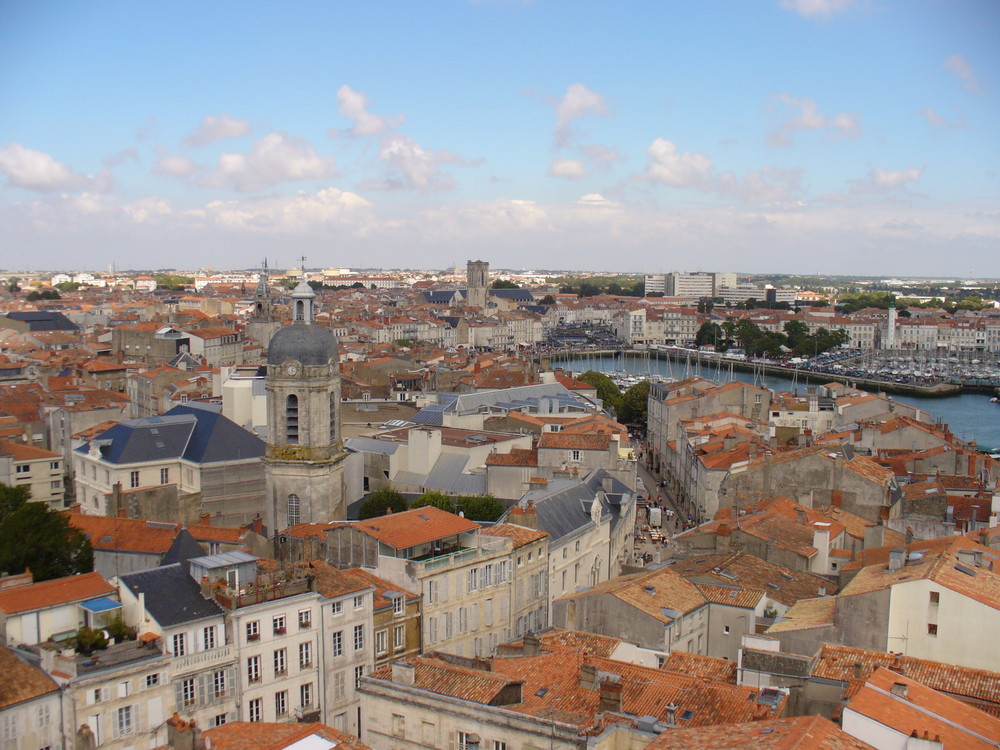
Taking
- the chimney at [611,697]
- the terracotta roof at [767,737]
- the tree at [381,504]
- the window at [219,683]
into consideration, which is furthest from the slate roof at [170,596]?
the tree at [381,504]

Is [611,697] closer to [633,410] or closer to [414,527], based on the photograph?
[414,527]

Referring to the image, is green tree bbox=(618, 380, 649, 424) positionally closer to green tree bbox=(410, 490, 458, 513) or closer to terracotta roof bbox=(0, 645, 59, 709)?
green tree bbox=(410, 490, 458, 513)

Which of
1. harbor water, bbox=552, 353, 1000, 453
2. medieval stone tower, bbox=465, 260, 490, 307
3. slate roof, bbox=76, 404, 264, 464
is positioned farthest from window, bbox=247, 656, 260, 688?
medieval stone tower, bbox=465, 260, 490, 307

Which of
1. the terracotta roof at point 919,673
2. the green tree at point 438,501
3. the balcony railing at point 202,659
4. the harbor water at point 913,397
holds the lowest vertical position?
the harbor water at point 913,397

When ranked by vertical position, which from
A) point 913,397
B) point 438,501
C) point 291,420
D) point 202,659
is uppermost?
point 291,420

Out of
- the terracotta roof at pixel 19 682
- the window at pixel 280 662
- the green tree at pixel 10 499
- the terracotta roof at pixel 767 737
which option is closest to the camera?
the terracotta roof at pixel 767 737

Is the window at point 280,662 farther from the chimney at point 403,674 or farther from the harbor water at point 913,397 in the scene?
the harbor water at point 913,397

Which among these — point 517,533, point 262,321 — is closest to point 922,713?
point 517,533
